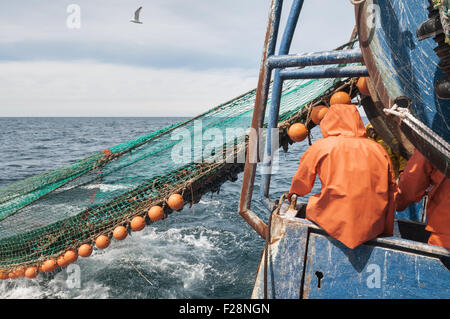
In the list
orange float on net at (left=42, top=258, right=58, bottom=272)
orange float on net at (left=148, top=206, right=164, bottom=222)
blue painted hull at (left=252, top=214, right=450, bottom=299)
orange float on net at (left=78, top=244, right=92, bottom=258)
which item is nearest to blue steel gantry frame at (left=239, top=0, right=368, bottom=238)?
blue painted hull at (left=252, top=214, right=450, bottom=299)

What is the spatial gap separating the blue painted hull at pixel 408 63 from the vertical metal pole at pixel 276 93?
3.33 ft

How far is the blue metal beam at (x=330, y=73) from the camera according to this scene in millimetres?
2773

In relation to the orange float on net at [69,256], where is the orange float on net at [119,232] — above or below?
above

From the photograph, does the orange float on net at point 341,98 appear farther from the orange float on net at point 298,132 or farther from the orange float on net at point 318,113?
the orange float on net at point 298,132

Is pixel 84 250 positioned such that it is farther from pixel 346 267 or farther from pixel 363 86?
pixel 363 86

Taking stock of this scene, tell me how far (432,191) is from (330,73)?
4.53 feet

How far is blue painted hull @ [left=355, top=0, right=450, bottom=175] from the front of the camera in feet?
6.11

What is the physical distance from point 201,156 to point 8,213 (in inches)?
153

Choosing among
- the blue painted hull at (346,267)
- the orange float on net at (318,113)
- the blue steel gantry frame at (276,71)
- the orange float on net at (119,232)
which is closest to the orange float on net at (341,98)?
the orange float on net at (318,113)

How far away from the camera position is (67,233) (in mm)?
5141

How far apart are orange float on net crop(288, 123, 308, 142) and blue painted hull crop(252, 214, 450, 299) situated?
176 cm

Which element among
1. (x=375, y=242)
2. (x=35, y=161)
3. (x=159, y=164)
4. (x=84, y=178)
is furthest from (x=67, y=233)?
(x=35, y=161)

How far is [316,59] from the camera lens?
2529 mm
